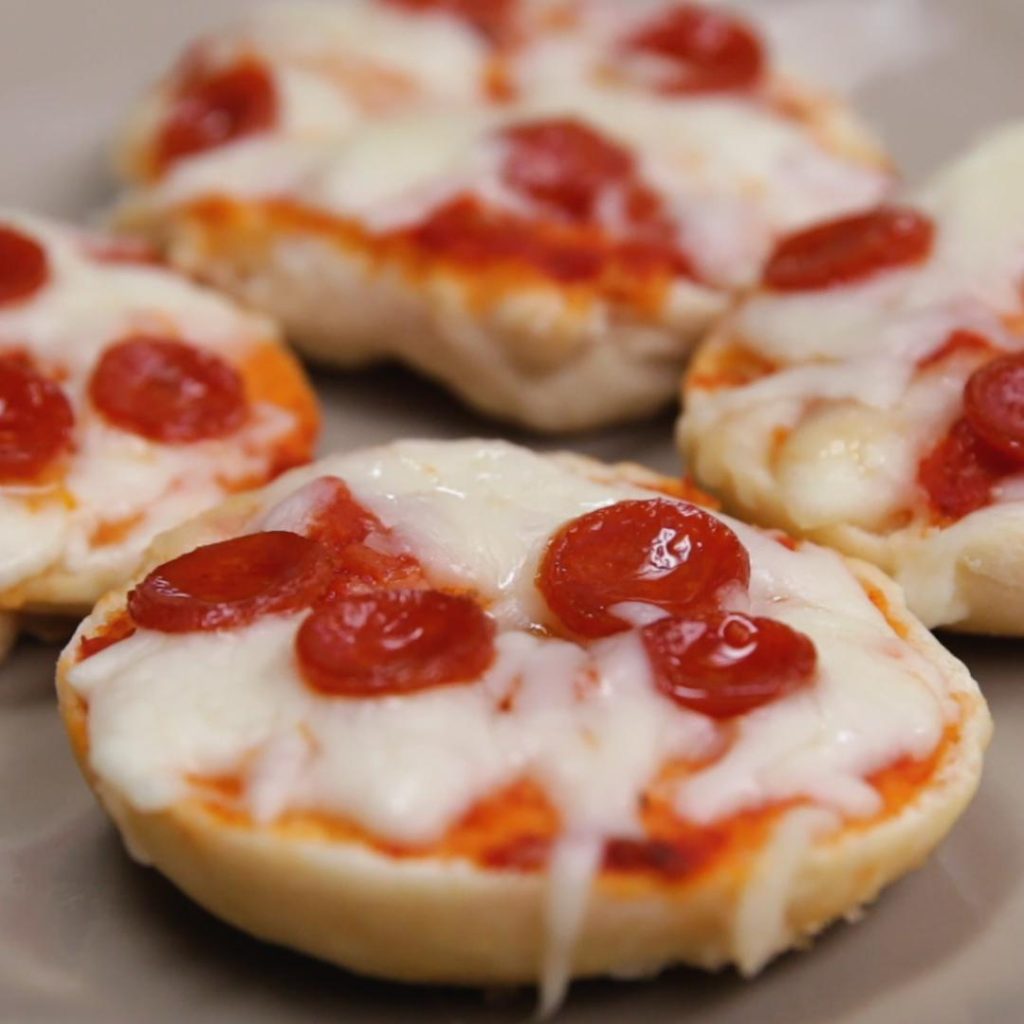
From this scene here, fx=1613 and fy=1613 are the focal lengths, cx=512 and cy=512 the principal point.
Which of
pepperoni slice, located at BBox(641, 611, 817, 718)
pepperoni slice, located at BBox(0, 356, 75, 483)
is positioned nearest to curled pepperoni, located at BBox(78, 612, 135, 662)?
pepperoni slice, located at BBox(0, 356, 75, 483)

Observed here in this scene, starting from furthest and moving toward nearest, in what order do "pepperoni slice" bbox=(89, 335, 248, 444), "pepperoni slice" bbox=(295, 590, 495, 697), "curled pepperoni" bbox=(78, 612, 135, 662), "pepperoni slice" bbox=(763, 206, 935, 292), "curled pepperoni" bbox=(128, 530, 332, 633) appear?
"pepperoni slice" bbox=(763, 206, 935, 292) → "pepperoni slice" bbox=(89, 335, 248, 444) → "curled pepperoni" bbox=(78, 612, 135, 662) → "curled pepperoni" bbox=(128, 530, 332, 633) → "pepperoni slice" bbox=(295, 590, 495, 697)

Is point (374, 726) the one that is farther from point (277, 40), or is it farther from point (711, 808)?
point (277, 40)

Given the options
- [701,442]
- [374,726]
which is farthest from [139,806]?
[701,442]

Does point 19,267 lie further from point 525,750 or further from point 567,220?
point 525,750

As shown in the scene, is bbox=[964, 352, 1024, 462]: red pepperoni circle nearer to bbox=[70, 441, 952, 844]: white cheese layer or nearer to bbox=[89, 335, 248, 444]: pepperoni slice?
bbox=[70, 441, 952, 844]: white cheese layer

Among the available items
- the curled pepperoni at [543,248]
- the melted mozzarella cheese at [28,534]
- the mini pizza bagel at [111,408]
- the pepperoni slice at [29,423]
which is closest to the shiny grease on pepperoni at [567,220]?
the curled pepperoni at [543,248]
